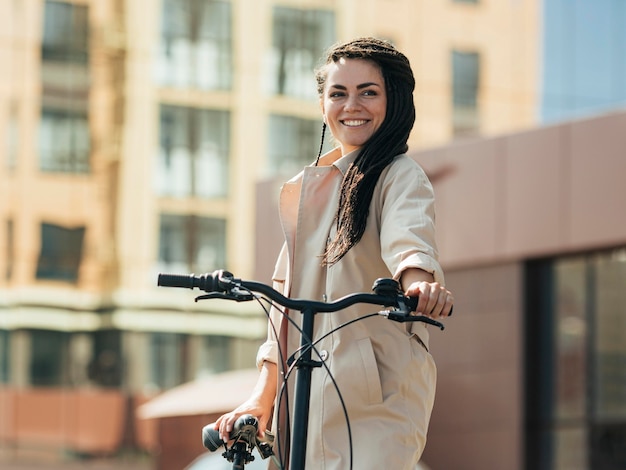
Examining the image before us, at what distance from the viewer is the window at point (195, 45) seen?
28594 mm

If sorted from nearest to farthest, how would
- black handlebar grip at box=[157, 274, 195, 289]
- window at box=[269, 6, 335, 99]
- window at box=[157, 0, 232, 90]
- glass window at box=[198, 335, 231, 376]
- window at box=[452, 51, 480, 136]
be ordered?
black handlebar grip at box=[157, 274, 195, 289] < glass window at box=[198, 335, 231, 376] < window at box=[157, 0, 232, 90] < window at box=[269, 6, 335, 99] < window at box=[452, 51, 480, 136]

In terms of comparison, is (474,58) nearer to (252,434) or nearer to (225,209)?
(225,209)

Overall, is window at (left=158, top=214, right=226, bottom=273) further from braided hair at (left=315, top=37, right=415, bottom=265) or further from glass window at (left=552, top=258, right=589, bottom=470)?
braided hair at (left=315, top=37, right=415, bottom=265)

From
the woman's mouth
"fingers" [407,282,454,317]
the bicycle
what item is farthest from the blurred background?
"fingers" [407,282,454,317]

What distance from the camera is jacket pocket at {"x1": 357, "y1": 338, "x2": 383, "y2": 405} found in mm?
3887

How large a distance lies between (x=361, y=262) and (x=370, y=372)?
0.29 metres

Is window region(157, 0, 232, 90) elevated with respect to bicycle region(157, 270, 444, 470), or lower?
elevated

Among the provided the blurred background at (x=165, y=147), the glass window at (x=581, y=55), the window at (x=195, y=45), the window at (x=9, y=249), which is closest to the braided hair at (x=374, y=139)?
the blurred background at (x=165, y=147)

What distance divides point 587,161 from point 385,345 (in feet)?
51.4

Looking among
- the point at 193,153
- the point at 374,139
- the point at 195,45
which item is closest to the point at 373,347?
the point at 374,139

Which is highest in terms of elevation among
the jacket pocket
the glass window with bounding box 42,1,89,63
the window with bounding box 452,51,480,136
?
the glass window with bounding box 42,1,89,63

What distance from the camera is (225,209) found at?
28.4 m

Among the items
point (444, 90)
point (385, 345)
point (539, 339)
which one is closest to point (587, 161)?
point (539, 339)

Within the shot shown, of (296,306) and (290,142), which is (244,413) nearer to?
(296,306)
